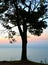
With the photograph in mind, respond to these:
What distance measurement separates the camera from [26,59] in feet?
74.7

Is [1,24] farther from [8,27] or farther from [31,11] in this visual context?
[31,11]

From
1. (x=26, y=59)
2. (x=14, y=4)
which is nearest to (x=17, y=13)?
(x=14, y=4)

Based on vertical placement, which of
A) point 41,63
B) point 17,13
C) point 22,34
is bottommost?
point 41,63

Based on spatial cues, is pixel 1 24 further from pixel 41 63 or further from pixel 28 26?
pixel 41 63

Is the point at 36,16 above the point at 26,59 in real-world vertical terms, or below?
above

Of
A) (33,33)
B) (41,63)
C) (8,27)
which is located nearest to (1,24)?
(8,27)

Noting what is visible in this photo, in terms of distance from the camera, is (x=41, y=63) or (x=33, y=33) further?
(x=33, y=33)

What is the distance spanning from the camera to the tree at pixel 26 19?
22234mm

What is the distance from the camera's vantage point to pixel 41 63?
21906mm

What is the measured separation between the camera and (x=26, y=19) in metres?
22.4

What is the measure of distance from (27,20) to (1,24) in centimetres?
201

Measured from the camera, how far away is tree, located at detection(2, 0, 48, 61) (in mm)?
22234

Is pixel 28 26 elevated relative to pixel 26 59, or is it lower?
elevated

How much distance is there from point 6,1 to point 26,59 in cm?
408
